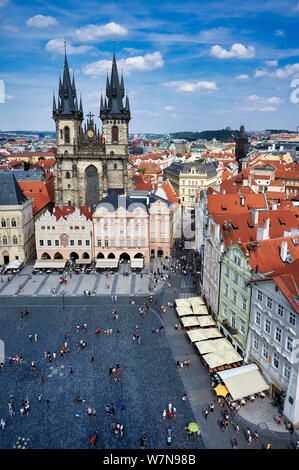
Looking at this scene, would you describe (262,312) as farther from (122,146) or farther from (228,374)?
(122,146)

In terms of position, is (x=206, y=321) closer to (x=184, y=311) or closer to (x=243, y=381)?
(x=184, y=311)

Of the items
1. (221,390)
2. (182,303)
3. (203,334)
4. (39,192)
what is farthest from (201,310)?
(39,192)

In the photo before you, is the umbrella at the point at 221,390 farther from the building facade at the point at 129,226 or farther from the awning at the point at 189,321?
the building facade at the point at 129,226

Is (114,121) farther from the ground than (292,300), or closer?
farther from the ground

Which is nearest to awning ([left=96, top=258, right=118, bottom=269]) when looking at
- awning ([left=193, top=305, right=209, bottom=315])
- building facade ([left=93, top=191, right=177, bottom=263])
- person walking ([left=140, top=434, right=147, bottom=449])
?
building facade ([left=93, top=191, right=177, bottom=263])

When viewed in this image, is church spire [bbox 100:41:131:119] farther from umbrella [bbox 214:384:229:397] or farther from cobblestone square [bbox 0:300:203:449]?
umbrella [bbox 214:384:229:397]

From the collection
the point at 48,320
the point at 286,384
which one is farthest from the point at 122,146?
the point at 286,384
